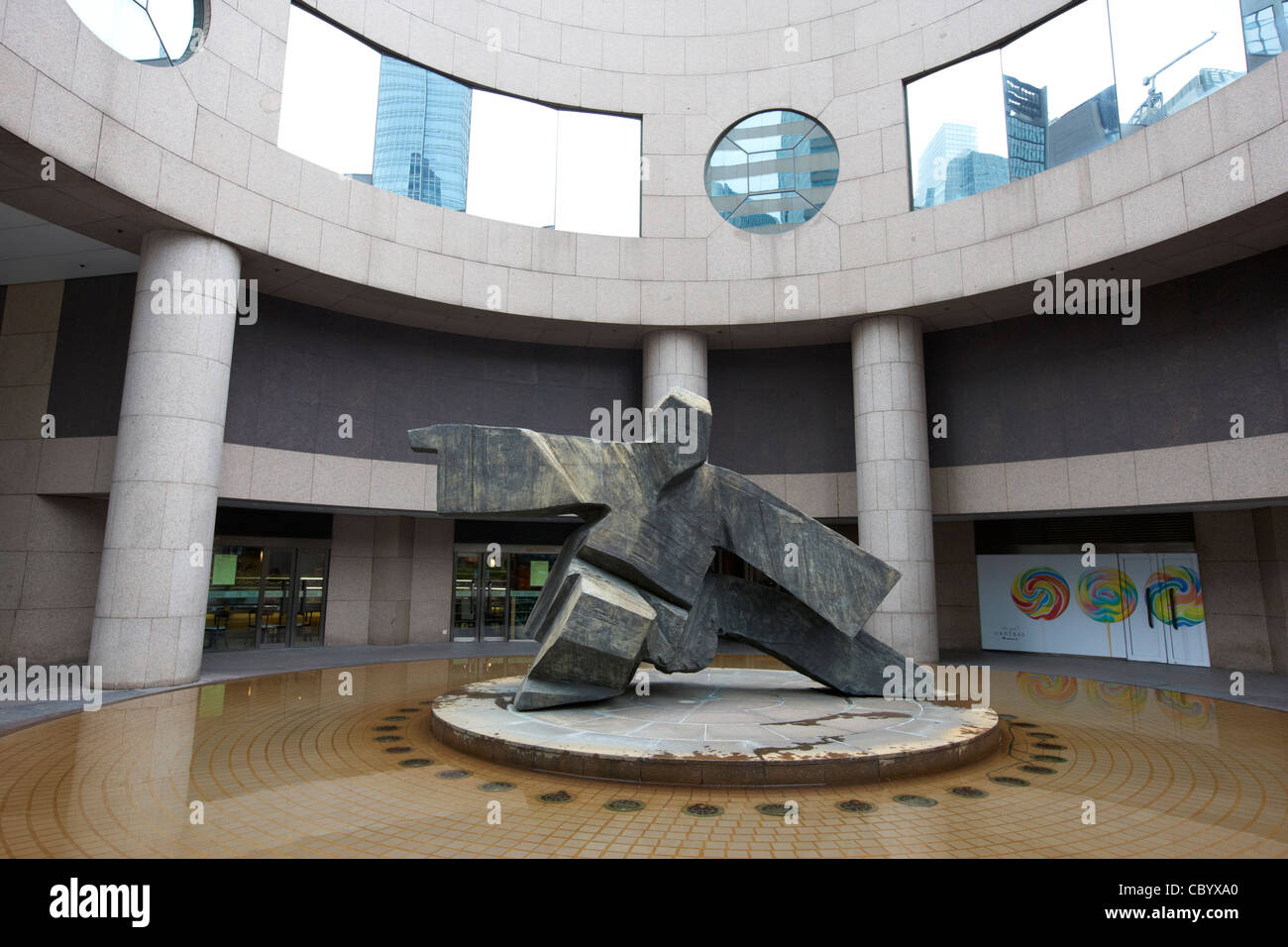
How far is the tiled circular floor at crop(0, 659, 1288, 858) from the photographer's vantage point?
467 centimetres

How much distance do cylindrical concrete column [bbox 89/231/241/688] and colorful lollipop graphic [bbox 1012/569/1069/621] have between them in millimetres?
17214

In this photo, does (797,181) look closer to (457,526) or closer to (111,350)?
(457,526)

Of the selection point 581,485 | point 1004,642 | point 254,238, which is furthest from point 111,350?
point 1004,642

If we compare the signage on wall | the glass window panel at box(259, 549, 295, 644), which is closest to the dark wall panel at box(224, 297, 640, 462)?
the glass window panel at box(259, 549, 295, 644)

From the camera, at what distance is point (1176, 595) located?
1555 cm

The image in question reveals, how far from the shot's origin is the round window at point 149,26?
36.0 ft

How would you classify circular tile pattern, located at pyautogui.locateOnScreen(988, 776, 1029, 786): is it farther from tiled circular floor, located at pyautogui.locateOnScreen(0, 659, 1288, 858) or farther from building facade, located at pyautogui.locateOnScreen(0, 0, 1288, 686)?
building facade, located at pyautogui.locateOnScreen(0, 0, 1288, 686)

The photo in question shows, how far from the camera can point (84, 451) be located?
13.5 m

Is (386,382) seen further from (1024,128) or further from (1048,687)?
(1024,128)

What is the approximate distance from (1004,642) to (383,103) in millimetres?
18716

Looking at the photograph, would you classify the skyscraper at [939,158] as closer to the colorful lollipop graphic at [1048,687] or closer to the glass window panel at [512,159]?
the glass window panel at [512,159]

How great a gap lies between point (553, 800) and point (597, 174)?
1516cm

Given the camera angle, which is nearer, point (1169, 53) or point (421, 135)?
point (1169, 53)

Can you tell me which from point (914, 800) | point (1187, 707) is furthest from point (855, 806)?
point (1187, 707)
